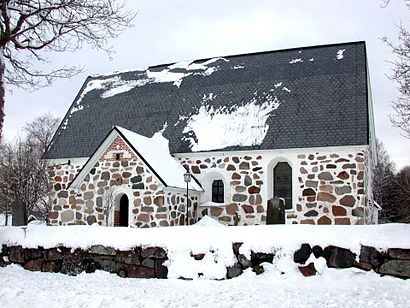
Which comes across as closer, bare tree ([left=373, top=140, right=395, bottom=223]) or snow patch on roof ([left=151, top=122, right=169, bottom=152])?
snow patch on roof ([left=151, top=122, right=169, bottom=152])

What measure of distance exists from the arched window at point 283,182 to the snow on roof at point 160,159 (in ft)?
8.99

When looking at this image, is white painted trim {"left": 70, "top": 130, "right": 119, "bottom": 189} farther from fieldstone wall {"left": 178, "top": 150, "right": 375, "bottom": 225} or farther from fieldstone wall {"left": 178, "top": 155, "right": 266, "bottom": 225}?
fieldstone wall {"left": 178, "top": 155, "right": 266, "bottom": 225}

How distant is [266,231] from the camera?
7.92 meters

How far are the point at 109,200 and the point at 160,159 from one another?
2.23 metres

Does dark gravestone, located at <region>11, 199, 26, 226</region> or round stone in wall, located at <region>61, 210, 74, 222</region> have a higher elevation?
dark gravestone, located at <region>11, 199, 26, 226</region>

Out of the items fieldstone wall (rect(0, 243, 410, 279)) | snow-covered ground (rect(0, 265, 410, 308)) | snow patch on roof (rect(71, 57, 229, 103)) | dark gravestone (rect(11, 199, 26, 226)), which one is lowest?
snow-covered ground (rect(0, 265, 410, 308))

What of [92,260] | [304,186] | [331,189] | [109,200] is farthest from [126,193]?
[331,189]

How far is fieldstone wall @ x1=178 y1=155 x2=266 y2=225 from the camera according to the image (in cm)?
1555

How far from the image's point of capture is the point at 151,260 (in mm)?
8320

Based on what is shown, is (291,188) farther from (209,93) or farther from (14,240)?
(14,240)

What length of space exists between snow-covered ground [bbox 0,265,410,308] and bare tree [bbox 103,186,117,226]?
616cm

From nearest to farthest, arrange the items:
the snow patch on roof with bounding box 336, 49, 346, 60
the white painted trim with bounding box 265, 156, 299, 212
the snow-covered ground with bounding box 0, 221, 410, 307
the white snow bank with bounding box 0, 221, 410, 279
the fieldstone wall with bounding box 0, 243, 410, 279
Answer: the snow-covered ground with bounding box 0, 221, 410, 307 < the fieldstone wall with bounding box 0, 243, 410, 279 < the white snow bank with bounding box 0, 221, 410, 279 < the white painted trim with bounding box 265, 156, 299, 212 < the snow patch on roof with bounding box 336, 49, 346, 60

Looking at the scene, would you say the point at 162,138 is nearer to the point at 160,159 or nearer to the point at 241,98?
the point at 160,159

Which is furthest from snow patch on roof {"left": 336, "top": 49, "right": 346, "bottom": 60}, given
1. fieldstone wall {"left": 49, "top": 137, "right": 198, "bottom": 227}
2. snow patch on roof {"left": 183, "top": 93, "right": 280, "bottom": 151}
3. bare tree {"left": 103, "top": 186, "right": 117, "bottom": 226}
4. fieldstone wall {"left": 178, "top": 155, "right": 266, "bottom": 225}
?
bare tree {"left": 103, "top": 186, "right": 117, "bottom": 226}
